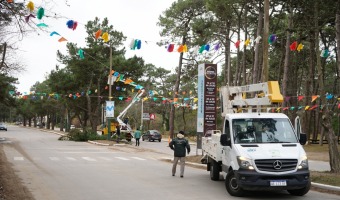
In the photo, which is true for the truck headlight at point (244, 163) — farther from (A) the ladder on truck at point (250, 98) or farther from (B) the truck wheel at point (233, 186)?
(A) the ladder on truck at point (250, 98)

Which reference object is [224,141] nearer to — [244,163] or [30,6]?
[244,163]

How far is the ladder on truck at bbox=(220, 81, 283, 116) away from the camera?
39.7 ft

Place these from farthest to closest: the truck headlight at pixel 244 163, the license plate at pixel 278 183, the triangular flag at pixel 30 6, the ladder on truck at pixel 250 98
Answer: the ladder on truck at pixel 250 98, the triangular flag at pixel 30 6, the truck headlight at pixel 244 163, the license plate at pixel 278 183

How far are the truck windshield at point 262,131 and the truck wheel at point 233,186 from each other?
0.89 meters

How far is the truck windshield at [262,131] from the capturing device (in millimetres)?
11344

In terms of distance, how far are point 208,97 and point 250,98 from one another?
9.46 meters

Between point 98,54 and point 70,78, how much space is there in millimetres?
5652

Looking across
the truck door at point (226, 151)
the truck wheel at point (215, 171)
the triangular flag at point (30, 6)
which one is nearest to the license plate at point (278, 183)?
the truck door at point (226, 151)

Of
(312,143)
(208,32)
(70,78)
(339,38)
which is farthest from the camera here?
(70,78)

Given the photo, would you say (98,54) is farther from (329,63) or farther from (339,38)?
(339,38)

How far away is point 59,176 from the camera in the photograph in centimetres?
1545

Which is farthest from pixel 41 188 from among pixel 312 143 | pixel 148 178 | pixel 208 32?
pixel 312 143

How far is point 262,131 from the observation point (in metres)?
11.5

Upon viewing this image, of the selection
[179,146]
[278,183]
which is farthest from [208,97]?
[278,183]
